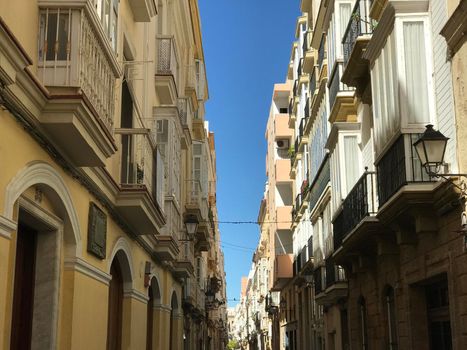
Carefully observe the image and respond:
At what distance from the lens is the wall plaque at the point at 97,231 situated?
28.3ft

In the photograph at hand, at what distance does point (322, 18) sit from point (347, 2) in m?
3.24

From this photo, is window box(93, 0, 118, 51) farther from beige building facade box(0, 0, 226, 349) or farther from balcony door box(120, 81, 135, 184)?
balcony door box(120, 81, 135, 184)

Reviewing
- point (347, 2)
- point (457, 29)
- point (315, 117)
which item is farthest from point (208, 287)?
point (457, 29)

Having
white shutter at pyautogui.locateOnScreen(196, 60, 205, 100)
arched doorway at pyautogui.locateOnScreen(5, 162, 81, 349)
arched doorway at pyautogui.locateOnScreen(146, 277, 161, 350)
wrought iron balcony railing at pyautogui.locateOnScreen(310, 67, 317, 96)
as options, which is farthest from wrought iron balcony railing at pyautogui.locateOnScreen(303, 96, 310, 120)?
arched doorway at pyautogui.locateOnScreen(5, 162, 81, 349)

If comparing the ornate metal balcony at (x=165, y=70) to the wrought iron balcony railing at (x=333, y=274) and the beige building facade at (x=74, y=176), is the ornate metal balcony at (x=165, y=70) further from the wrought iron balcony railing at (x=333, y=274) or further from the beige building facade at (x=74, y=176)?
the wrought iron balcony railing at (x=333, y=274)

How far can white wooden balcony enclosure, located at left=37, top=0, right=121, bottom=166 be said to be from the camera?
630 centimetres

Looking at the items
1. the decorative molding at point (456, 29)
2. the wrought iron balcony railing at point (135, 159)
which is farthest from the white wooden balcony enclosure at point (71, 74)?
the decorative molding at point (456, 29)

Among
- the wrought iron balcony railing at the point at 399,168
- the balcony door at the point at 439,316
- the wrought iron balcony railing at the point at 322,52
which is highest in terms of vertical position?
the wrought iron balcony railing at the point at 322,52

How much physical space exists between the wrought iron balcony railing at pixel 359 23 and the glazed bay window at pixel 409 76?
232 centimetres

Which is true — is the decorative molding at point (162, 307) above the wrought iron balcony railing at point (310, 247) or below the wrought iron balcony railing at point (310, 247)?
below

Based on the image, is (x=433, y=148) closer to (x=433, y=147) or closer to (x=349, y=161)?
(x=433, y=147)

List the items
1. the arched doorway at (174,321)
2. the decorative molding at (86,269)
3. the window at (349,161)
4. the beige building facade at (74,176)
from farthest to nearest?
the arched doorway at (174,321) → the window at (349,161) → the decorative molding at (86,269) → the beige building facade at (74,176)

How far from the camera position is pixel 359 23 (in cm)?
1356

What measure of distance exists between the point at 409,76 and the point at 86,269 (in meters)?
5.49
